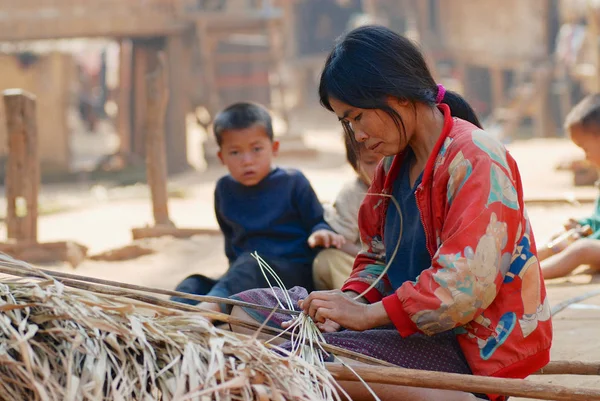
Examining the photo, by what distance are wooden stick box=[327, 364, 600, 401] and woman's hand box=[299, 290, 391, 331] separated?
0.19 metres

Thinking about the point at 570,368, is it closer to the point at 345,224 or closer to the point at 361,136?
the point at 361,136

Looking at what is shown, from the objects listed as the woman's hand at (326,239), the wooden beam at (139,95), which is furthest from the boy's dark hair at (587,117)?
the wooden beam at (139,95)

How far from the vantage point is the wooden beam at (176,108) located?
12984mm

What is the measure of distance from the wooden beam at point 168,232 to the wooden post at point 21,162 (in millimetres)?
785

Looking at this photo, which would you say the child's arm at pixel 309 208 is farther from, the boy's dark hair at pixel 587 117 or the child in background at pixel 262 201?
the boy's dark hair at pixel 587 117

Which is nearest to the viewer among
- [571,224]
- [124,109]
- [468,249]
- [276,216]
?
[468,249]

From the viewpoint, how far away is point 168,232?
698 cm

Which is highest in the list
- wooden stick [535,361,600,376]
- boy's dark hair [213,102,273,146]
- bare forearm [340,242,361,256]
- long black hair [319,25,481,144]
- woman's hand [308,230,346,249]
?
long black hair [319,25,481,144]

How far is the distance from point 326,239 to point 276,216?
37cm

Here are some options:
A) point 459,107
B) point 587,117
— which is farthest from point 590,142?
point 459,107

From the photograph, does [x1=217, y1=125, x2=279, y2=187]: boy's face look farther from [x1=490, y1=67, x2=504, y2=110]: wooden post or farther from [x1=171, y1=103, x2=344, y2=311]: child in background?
[x1=490, y1=67, x2=504, y2=110]: wooden post

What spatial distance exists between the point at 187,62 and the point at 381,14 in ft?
36.5

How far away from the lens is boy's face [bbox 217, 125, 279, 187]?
4301mm

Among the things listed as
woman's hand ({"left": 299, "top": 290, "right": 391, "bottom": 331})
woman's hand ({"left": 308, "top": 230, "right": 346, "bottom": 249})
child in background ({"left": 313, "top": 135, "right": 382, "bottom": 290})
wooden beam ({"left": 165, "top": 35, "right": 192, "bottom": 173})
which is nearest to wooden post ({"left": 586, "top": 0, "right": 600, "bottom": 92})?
wooden beam ({"left": 165, "top": 35, "right": 192, "bottom": 173})
